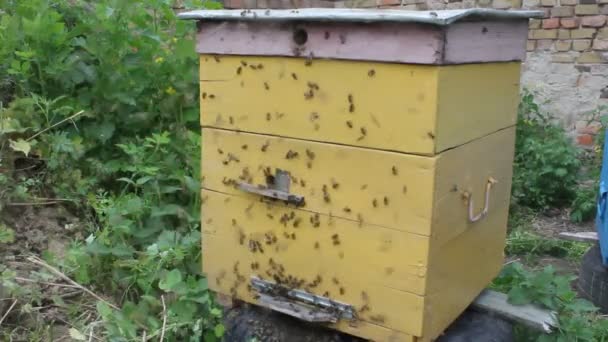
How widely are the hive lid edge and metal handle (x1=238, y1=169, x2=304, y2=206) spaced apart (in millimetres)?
468

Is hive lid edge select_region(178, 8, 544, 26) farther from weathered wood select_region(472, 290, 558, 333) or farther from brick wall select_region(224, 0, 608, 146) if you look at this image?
brick wall select_region(224, 0, 608, 146)

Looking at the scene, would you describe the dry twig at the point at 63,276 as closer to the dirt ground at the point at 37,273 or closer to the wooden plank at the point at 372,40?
the dirt ground at the point at 37,273

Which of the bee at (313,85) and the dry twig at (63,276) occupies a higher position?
the bee at (313,85)

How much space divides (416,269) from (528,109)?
12.4ft

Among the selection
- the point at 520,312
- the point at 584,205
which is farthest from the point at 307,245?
the point at 584,205

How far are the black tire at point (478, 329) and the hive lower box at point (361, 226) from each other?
0.11 meters

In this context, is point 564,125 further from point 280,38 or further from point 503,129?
point 280,38

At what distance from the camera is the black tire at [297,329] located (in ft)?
6.65

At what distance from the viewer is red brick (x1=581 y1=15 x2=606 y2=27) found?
4711mm

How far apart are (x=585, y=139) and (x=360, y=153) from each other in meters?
3.88

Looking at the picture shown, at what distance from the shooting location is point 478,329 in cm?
212

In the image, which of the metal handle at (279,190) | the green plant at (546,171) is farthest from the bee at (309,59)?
the green plant at (546,171)

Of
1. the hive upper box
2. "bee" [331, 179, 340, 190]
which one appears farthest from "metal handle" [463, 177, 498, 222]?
"bee" [331, 179, 340, 190]

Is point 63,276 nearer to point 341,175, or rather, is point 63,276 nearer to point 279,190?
point 279,190
